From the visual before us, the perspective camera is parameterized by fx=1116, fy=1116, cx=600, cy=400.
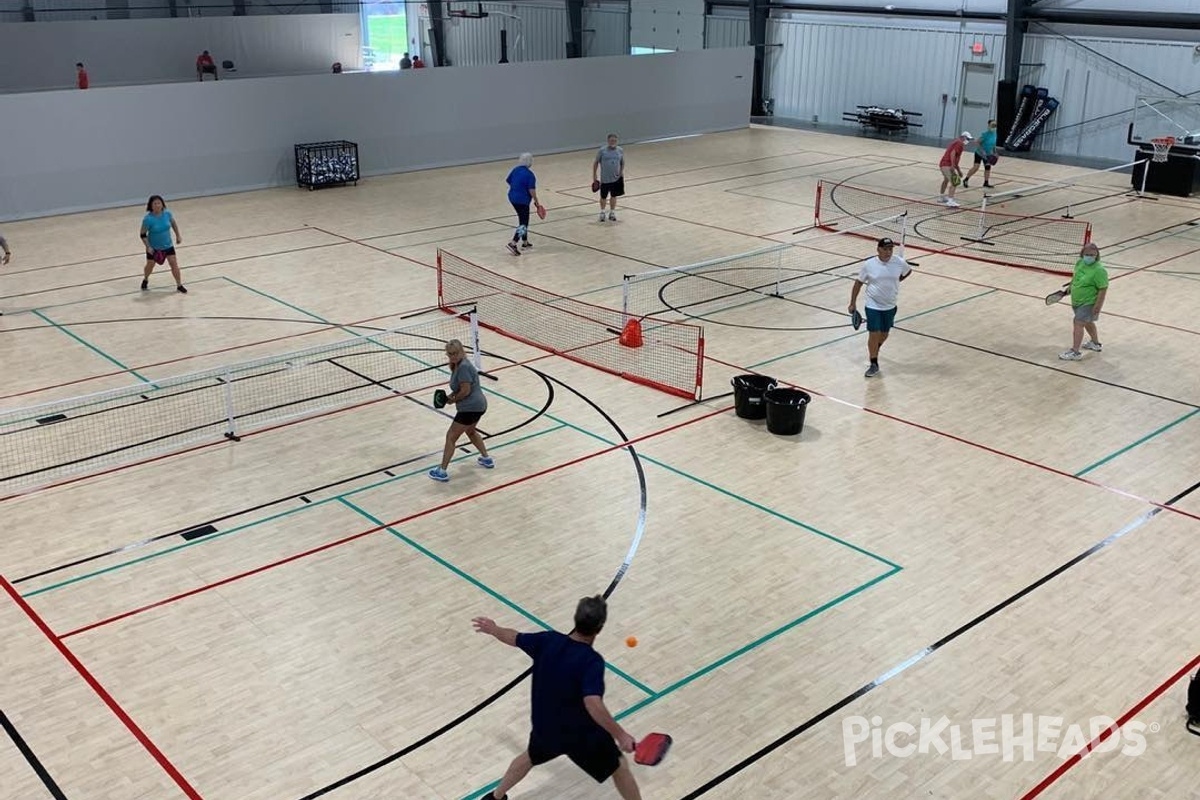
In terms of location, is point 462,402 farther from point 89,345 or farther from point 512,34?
point 512,34

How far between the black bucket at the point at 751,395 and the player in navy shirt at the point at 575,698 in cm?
731

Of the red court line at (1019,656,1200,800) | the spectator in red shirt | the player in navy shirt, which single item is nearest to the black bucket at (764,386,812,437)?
the red court line at (1019,656,1200,800)

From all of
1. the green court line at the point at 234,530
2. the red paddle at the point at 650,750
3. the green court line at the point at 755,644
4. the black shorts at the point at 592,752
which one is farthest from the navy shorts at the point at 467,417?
the red paddle at the point at 650,750

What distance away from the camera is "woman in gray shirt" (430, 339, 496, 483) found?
37.4 feet

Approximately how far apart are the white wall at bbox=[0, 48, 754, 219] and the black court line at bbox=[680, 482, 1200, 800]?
22.2 metres

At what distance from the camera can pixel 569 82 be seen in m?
32.9

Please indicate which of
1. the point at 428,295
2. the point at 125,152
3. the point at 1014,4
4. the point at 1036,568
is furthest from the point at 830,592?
the point at 1014,4

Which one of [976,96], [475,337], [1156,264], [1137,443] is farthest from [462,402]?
[976,96]

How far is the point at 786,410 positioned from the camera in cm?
1300

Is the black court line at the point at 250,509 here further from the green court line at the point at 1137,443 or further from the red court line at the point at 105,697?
the green court line at the point at 1137,443

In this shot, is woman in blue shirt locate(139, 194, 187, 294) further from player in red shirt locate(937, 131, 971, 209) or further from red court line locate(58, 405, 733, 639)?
player in red shirt locate(937, 131, 971, 209)

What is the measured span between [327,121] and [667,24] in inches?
676

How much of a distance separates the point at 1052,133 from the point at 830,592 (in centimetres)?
2799

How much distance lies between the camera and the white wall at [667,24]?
40.6 metres
